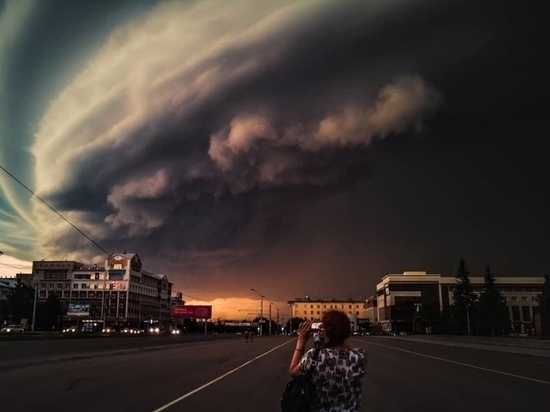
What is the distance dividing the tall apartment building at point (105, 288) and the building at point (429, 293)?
75.6 meters

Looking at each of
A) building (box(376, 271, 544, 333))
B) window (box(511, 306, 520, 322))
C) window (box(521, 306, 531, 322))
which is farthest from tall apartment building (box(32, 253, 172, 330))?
window (box(521, 306, 531, 322))

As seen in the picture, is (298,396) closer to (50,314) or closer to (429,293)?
(50,314)

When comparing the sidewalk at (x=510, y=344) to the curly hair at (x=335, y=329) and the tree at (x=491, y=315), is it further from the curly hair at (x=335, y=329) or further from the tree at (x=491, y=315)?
the tree at (x=491, y=315)

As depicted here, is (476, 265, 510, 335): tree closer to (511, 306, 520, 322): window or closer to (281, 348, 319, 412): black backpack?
(511, 306, 520, 322): window

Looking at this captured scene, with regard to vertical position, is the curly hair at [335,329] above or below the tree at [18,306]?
below

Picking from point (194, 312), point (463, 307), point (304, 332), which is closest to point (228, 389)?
point (304, 332)

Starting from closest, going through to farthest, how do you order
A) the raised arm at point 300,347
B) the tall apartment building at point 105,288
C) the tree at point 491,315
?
the raised arm at point 300,347 < the tree at point 491,315 < the tall apartment building at point 105,288

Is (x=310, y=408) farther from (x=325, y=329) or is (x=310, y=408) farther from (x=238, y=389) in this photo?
(x=238, y=389)

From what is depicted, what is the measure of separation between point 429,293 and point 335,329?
568 ft

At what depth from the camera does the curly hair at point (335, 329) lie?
4035mm

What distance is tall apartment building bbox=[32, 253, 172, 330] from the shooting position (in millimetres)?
159250

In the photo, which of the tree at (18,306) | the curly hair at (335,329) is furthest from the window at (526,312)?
the curly hair at (335,329)

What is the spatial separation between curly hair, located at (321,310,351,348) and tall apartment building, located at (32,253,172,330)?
510 feet

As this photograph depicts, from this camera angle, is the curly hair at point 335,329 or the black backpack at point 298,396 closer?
the black backpack at point 298,396
